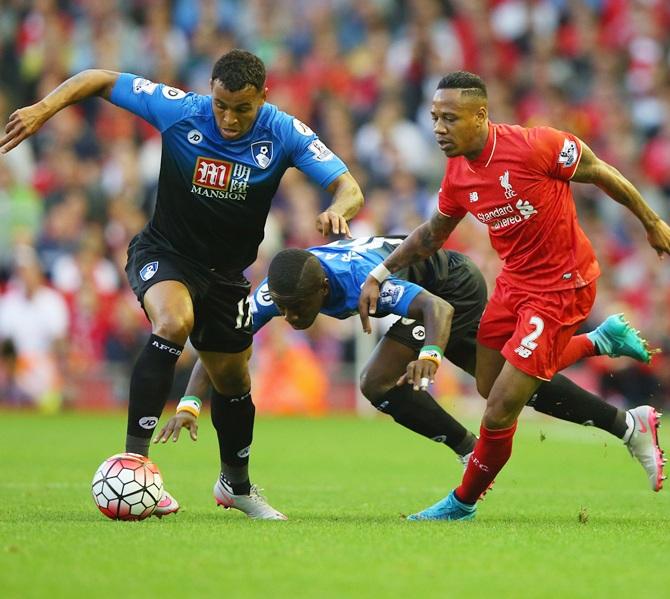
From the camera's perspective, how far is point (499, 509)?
27.7ft

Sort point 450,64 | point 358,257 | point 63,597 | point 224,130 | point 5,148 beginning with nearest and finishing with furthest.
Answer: point 63,597
point 5,148
point 224,130
point 358,257
point 450,64

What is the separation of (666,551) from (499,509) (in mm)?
2268

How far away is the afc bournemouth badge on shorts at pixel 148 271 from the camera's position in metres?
7.55

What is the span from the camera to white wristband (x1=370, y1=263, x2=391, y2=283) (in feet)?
25.6

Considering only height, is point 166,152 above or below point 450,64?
below

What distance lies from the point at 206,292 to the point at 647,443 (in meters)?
2.86

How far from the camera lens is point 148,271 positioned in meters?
7.59

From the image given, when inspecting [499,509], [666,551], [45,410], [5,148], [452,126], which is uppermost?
[452,126]

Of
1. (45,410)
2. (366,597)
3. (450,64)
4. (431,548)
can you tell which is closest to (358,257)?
(431,548)

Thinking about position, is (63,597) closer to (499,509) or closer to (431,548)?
(431,548)

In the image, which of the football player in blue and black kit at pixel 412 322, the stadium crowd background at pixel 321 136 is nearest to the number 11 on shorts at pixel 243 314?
the football player in blue and black kit at pixel 412 322

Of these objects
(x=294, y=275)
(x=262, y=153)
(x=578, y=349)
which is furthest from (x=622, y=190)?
(x=262, y=153)

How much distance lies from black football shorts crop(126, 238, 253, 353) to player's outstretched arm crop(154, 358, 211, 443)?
0.30 metres

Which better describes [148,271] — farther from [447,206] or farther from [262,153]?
[447,206]
